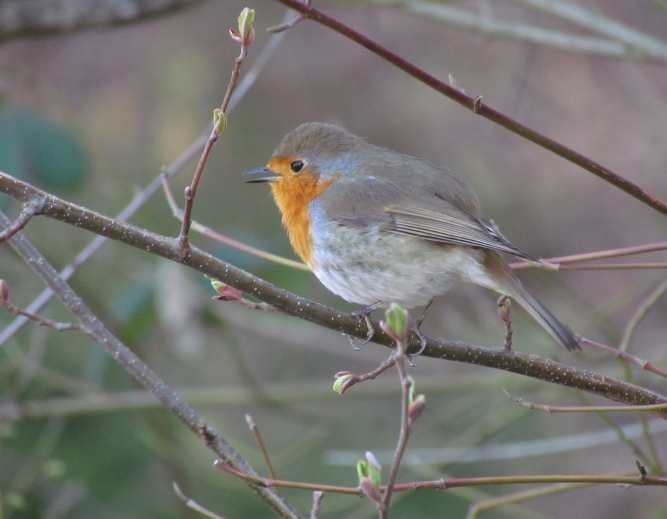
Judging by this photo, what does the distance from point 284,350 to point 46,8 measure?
3454mm

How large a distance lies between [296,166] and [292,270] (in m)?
0.64

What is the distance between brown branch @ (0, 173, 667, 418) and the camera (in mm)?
1896

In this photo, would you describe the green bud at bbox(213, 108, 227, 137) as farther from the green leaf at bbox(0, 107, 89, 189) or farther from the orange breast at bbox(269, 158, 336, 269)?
the green leaf at bbox(0, 107, 89, 189)

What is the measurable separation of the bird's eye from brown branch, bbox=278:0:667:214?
5.90 ft

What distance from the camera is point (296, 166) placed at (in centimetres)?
359

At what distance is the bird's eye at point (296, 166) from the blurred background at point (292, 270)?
476mm

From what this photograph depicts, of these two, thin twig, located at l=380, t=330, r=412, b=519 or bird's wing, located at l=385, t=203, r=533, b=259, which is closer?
thin twig, located at l=380, t=330, r=412, b=519

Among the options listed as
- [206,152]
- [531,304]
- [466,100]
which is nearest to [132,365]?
[206,152]

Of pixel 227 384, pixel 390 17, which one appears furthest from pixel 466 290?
pixel 390 17

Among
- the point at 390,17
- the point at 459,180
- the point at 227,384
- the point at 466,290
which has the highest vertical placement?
the point at 390,17

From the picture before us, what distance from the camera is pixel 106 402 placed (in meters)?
3.96

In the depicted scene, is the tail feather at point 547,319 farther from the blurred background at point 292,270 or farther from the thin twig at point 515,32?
the thin twig at point 515,32

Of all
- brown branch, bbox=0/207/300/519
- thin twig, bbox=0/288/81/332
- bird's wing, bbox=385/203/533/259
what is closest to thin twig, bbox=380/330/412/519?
brown branch, bbox=0/207/300/519

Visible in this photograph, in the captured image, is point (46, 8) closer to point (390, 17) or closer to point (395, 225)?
point (395, 225)
